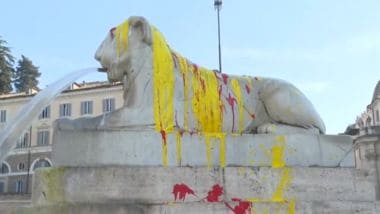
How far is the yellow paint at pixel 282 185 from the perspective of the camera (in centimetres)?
802

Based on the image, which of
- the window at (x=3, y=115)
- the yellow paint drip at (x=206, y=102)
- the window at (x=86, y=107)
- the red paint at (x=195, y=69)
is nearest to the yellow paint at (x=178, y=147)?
the yellow paint drip at (x=206, y=102)

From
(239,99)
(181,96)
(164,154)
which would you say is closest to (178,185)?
(164,154)

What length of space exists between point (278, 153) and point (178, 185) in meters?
1.68

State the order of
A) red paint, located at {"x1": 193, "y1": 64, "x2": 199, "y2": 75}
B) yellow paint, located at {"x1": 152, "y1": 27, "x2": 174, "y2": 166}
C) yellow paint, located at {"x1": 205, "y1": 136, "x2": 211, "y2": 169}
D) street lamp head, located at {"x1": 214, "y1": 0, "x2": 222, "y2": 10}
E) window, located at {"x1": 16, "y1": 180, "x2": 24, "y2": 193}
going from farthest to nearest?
1. window, located at {"x1": 16, "y1": 180, "x2": 24, "y2": 193}
2. street lamp head, located at {"x1": 214, "y1": 0, "x2": 222, "y2": 10}
3. red paint, located at {"x1": 193, "y1": 64, "x2": 199, "y2": 75}
4. yellow paint, located at {"x1": 152, "y1": 27, "x2": 174, "y2": 166}
5. yellow paint, located at {"x1": 205, "y1": 136, "x2": 211, "y2": 169}

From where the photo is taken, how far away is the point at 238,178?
312 inches

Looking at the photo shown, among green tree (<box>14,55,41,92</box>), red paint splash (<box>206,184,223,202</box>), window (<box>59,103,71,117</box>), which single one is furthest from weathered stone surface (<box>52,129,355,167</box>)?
green tree (<box>14,55,41,92</box>)

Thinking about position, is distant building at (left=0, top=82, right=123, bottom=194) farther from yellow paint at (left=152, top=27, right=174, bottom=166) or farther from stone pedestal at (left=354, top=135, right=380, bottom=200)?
yellow paint at (left=152, top=27, right=174, bottom=166)

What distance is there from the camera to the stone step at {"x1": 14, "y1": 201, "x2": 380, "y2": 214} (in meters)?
7.27

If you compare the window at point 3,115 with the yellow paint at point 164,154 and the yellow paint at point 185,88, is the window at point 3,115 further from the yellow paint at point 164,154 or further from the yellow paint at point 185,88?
the yellow paint at point 164,154

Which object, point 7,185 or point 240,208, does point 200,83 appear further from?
point 7,185

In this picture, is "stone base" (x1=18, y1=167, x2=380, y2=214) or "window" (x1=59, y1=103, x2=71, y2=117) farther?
"window" (x1=59, y1=103, x2=71, y2=117)

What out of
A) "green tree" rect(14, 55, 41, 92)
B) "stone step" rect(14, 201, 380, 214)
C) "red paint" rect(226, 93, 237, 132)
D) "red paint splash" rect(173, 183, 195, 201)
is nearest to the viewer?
"stone step" rect(14, 201, 380, 214)

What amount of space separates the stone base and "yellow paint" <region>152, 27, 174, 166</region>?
2.52 feet

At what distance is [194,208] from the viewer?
7.42 m
